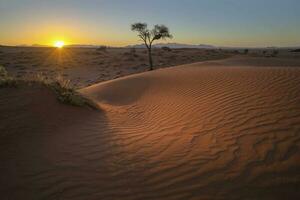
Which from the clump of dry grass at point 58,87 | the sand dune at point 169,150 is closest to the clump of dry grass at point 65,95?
the clump of dry grass at point 58,87

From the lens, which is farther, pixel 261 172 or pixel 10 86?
pixel 10 86

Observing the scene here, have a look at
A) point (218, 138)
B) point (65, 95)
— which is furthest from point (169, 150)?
point (65, 95)

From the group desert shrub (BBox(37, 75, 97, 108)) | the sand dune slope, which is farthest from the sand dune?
desert shrub (BBox(37, 75, 97, 108))

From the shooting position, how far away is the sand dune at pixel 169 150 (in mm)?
3225

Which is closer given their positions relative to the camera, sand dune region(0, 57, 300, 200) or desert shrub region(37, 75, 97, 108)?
sand dune region(0, 57, 300, 200)

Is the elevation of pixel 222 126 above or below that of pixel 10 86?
below

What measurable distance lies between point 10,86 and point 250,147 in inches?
241

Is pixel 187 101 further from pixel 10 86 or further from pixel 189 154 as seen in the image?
pixel 10 86

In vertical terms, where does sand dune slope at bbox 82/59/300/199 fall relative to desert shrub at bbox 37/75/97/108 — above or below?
below

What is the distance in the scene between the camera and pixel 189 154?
13.4ft

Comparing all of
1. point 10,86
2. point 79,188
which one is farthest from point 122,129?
point 10,86

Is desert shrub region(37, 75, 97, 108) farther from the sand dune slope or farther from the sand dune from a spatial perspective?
the sand dune slope

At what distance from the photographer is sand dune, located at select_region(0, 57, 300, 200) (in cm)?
322

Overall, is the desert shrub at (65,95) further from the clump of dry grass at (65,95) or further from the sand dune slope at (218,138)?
the sand dune slope at (218,138)
